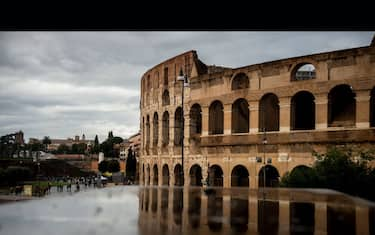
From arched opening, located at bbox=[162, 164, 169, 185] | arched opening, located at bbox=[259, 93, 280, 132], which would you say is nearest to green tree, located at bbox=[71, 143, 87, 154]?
arched opening, located at bbox=[162, 164, 169, 185]

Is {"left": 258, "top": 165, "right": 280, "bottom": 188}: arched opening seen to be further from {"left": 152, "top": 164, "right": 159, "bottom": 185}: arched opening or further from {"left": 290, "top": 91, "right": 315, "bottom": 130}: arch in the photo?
{"left": 152, "top": 164, "right": 159, "bottom": 185}: arched opening

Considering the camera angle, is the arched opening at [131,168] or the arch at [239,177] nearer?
the arch at [239,177]

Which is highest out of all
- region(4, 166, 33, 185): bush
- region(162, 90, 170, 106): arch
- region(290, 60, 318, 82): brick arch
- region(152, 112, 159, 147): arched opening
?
region(290, 60, 318, 82): brick arch

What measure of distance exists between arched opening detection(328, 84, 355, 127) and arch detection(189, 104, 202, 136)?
8.77m

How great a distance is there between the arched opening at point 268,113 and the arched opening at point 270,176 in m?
2.16

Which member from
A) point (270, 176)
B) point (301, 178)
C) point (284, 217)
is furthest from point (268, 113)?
point (284, 217)

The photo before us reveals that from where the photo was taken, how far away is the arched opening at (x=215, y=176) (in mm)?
28272

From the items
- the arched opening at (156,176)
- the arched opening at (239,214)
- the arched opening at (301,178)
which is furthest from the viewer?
the arched opening at (156,176)

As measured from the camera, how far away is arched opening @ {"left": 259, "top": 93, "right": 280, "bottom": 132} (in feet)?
83.6

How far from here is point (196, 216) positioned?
435 inches

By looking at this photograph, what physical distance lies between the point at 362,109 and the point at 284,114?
12.9ft

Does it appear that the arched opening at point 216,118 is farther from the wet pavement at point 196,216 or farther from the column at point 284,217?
the column at point 284,217

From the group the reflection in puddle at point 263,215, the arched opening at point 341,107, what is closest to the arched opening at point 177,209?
the reflection in puddle at point 263,215

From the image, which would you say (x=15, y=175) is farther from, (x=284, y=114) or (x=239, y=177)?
(x=284, y=114)
